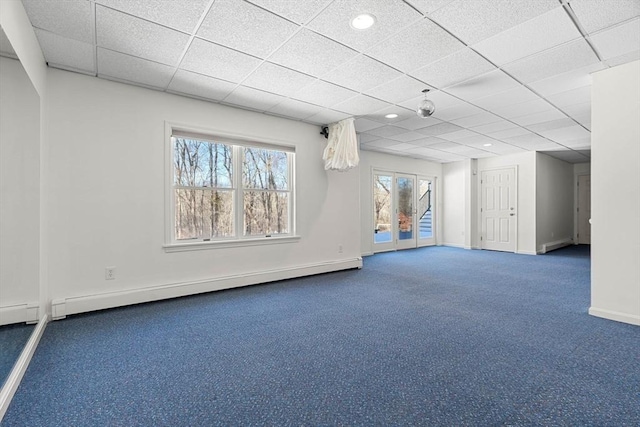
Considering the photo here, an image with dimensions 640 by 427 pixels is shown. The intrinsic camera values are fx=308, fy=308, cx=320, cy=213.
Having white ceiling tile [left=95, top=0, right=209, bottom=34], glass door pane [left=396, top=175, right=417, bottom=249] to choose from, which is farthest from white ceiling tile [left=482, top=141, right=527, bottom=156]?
white ceiling tile [left=95, top=0, right=209, bottom=34]

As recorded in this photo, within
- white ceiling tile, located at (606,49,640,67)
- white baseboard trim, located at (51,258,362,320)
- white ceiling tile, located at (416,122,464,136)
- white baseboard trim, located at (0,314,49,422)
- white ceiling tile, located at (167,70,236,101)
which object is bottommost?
white baseboard trim, located at (0,314,49,422)

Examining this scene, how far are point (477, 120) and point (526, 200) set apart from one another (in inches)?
145

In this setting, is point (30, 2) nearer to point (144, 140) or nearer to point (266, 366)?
point (144, 140)

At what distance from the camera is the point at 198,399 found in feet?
5.57

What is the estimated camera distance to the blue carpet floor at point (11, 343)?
1.82 meters

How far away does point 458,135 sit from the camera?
5539 mm

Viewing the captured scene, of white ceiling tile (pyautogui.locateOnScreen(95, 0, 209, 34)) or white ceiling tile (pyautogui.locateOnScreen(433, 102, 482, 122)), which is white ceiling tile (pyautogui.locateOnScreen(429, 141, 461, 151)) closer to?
white ceiling tile (pyautogui.locateOnScreen(433, 102, 482, 122))

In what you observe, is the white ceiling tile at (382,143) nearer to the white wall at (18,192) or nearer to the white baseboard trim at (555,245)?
the white baseboard trim at (555,245)

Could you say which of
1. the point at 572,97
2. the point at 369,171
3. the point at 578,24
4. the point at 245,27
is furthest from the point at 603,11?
the point at 369,171

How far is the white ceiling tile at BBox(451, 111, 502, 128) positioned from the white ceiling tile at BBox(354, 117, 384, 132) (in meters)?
1.16

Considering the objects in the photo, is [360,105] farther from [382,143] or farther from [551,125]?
[551,125]

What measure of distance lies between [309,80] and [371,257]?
168 inches

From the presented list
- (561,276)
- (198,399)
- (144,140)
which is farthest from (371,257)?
(198,399)

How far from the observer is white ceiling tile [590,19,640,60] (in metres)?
2.29
